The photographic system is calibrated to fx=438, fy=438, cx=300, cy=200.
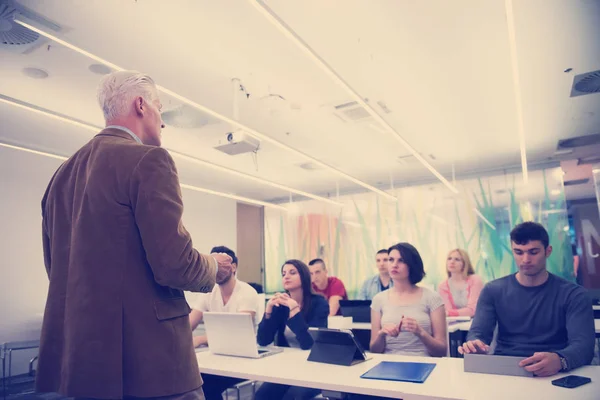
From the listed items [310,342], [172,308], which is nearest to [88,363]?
[172,308]

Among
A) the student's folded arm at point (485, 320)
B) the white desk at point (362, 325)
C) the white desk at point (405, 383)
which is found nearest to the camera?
the white desk at point (405, 383)

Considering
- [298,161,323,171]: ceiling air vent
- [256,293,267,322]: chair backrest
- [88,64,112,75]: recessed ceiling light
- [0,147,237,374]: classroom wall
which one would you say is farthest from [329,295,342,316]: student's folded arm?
[0,147,237,374]: classroom wall

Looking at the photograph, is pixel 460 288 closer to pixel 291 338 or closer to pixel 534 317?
pixel 291 338

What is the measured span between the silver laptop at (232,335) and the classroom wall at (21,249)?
433cm

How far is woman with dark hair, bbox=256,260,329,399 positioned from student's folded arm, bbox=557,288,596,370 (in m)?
1.36

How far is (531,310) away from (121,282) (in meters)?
1.99

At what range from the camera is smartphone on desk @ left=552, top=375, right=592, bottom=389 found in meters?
1.63

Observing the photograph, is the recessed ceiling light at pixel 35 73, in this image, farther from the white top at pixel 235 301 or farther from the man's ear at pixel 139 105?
the man's ear at pixel 139 105

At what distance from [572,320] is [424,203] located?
20.7 ft

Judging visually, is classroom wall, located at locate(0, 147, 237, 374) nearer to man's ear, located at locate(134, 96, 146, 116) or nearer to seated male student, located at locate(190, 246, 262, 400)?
seated male student, located at locate(190, 246, 262, 400)

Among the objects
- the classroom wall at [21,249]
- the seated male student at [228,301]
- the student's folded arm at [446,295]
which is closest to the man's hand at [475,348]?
the seated male student at [228,301]

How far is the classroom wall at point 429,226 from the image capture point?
23.8 ft

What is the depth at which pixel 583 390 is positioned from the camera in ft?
5.19

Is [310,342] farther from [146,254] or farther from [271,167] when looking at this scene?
[271,167]
